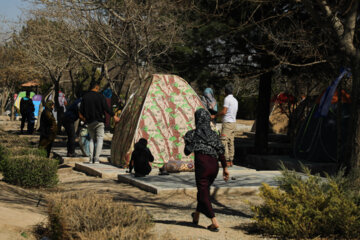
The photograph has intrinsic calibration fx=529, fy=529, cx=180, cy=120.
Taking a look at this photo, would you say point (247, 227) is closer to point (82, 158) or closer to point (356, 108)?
point (356, 108)

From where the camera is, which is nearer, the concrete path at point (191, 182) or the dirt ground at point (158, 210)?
the dirt ground at point (158, 210)

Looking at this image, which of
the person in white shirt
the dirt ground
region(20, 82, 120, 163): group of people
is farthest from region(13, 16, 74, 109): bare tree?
the dirt ground

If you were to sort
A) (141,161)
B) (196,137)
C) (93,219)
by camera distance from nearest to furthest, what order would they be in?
(93,219), (196,137), (141,161)

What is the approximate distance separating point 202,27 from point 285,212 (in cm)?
1062

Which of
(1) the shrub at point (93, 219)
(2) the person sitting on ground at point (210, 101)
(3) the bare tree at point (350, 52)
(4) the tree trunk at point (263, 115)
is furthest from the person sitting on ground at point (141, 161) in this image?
(4) the tree trunk at point (263, 115)

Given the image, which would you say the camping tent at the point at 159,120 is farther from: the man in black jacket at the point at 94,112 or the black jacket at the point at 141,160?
the black jacket at the point at 141,160

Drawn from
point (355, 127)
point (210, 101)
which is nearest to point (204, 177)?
point (355, 127)

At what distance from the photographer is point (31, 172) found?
9.88 meters

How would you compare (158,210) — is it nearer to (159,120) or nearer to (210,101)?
(159,120)

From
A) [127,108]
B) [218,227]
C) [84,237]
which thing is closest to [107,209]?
[84,237]

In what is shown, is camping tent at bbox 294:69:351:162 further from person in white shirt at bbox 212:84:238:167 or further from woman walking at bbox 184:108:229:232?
woman walking at bbox 184:108:229:232

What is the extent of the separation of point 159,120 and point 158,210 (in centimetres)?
474

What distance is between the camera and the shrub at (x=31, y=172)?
9.88 m

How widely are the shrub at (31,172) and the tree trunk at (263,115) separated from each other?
9517 millimetres
